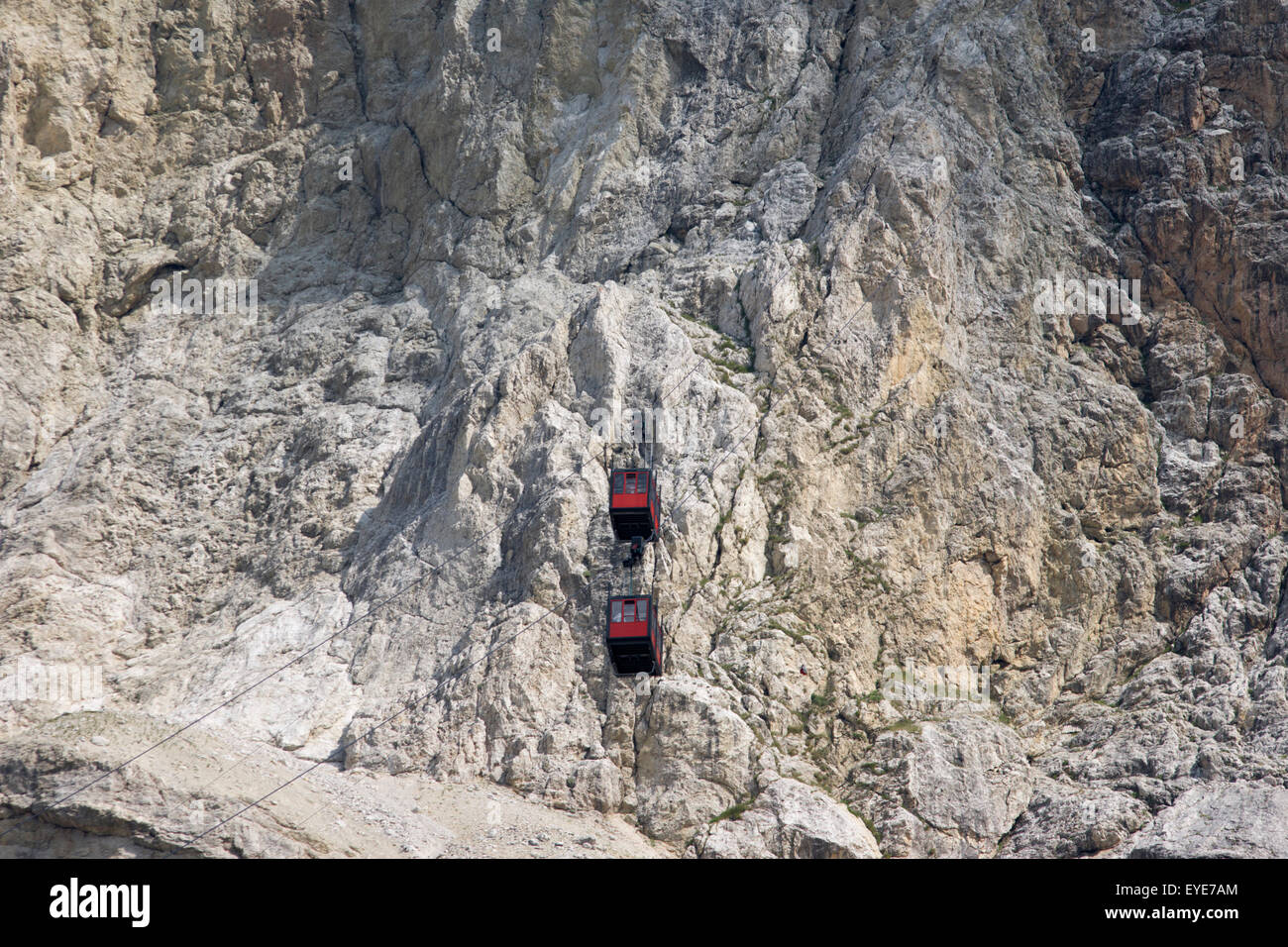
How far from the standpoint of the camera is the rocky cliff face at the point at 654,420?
55.2m

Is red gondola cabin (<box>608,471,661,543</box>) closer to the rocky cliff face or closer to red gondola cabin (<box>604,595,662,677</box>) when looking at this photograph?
the rocky cliff face

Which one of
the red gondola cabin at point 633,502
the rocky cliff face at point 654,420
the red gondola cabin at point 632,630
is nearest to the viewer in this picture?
the red gondola cabin at point 632,630


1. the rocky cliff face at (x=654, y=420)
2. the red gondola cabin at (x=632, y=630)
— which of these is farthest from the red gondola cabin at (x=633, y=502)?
the red gondola cabin at (x=632, y=630)

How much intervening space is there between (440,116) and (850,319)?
81.7 feet

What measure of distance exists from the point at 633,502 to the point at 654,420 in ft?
23.2

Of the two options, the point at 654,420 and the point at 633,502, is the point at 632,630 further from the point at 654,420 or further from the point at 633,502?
the point at 654,420

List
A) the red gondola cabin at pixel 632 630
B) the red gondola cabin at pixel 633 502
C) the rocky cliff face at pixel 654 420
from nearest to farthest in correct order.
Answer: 1. the red gondola cabin at pixel 632 630
2. the rocky cliff face at pixel 654 420
3. the red gondola cabin at pixel 633 502

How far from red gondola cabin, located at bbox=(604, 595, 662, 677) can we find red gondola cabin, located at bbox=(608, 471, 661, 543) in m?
3.41

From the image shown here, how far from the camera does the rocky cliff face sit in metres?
55.2

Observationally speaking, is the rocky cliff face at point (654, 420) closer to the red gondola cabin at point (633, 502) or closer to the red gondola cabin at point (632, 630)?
the red gondola cabin at point (633, 502)

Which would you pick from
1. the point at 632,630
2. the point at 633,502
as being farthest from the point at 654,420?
the point at 632,630

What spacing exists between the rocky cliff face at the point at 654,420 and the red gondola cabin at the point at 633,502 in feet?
5.89

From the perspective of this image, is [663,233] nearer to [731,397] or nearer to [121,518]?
[731,397]

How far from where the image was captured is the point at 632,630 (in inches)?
2106
